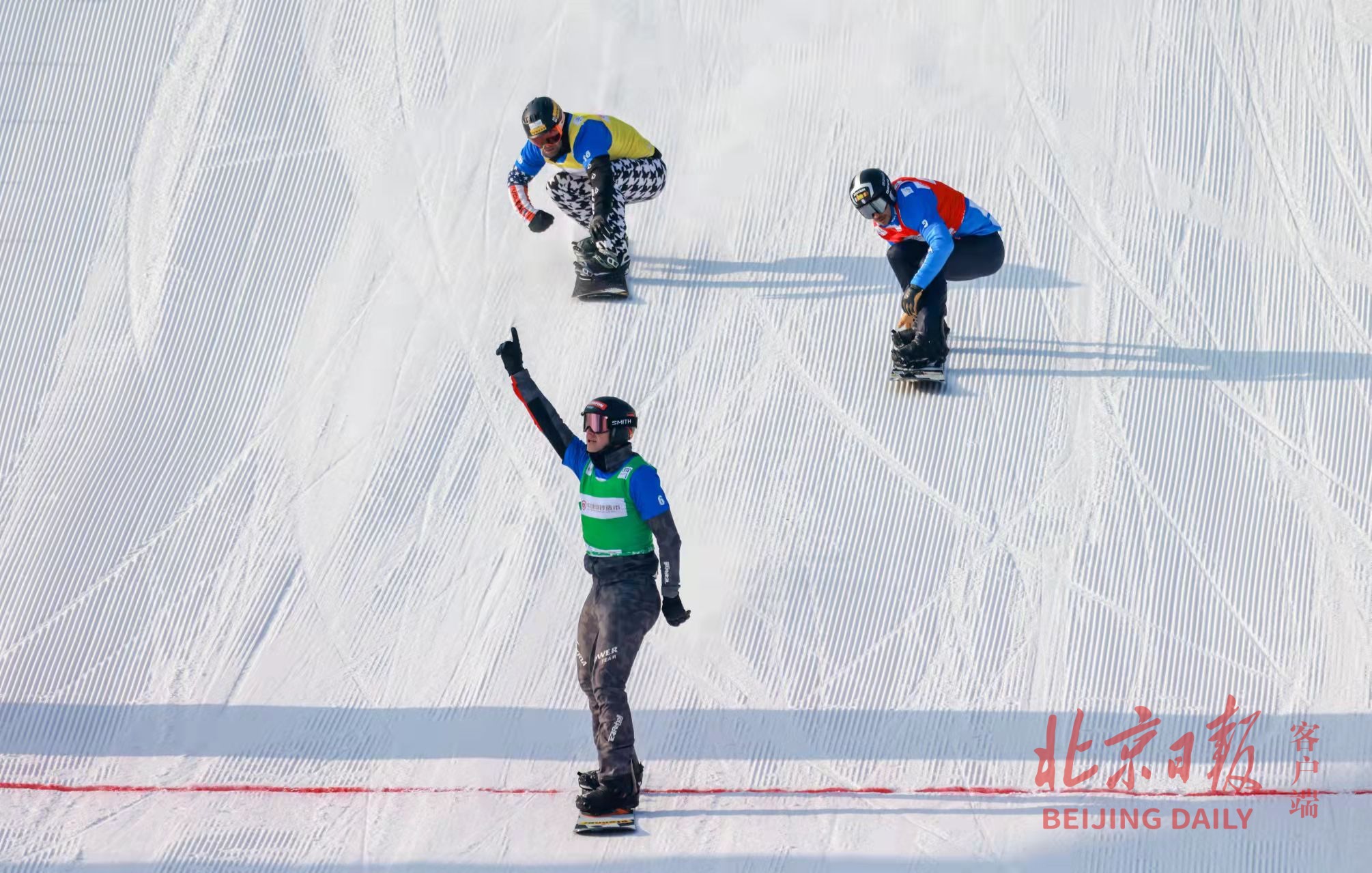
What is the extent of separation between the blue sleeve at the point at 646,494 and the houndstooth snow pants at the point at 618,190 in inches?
110

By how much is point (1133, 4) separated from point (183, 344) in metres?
6.13

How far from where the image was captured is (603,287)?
752 cm

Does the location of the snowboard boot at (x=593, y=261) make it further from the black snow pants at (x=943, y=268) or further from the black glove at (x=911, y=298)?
the black glove at (x=911, y=298)

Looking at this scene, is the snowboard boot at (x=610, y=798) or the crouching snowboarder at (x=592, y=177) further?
the crouching snowboarder at (x=592, y=177)

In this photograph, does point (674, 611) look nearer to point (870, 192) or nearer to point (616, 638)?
point (616, 638)

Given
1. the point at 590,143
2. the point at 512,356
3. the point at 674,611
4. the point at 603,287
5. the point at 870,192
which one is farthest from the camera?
the point at 603,287

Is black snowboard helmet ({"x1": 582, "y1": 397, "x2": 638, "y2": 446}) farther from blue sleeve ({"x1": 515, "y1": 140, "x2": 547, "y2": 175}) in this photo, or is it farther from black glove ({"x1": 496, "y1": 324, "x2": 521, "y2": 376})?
blue sleeve ({"x1": 515, "y1": 140, "x2": 547, "y2": 175})

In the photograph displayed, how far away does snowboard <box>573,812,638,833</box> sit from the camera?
15.7 ft

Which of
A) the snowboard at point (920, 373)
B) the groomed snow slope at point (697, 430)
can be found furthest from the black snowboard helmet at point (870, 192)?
the groomed snow slope at point (697, 430)

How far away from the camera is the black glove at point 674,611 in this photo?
15.1ft

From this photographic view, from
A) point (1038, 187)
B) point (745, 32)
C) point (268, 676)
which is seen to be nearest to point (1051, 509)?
point (1038, 187)

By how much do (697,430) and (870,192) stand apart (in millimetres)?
1384

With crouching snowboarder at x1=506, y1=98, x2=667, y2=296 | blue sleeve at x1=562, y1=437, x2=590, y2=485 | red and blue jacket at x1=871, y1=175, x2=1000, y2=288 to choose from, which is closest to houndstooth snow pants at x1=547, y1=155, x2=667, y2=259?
crouching snowboarder at x1=506, y1=98, x2=667, y2=296

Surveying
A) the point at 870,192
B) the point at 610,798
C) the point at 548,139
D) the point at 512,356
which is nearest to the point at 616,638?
the point at 610,798
